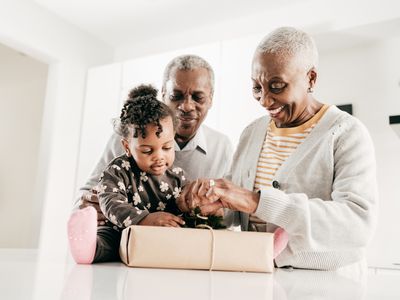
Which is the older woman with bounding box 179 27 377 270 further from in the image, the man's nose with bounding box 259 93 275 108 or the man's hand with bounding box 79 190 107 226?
the man's hand with bounding box 79 190 107 226

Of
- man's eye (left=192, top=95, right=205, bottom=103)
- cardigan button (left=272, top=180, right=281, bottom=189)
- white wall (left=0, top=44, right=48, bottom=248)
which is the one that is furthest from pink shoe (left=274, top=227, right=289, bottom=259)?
white wall (left=0, top=44, right=48, bottom=248)

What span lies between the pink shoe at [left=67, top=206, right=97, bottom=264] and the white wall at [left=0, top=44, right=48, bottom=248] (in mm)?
2572

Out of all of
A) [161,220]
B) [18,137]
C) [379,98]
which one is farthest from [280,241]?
[18,137]

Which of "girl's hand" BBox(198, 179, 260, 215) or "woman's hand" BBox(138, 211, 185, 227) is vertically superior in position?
"girl's hand" BBox(198, 179, 260, 215)

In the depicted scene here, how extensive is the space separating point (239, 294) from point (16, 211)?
306cm

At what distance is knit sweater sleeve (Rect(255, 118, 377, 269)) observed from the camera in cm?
74

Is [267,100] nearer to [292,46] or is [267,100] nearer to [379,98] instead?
[292,46]

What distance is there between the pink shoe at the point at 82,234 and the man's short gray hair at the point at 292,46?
509 mm

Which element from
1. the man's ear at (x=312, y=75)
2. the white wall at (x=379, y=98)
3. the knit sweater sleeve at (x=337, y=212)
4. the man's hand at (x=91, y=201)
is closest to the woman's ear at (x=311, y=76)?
the man's ear at (x=312, y=75)

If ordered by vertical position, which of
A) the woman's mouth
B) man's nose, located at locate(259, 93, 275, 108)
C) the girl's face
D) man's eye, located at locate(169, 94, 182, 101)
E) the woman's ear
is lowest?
the girl's face

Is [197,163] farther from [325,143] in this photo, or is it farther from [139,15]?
[139,15]

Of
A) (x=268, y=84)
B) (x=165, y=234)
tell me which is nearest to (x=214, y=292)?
(x=165, y=234)

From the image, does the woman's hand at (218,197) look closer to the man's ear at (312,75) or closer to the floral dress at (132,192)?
the floral dress at (132,192)

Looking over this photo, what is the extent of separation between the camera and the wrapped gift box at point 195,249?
0.68 m
